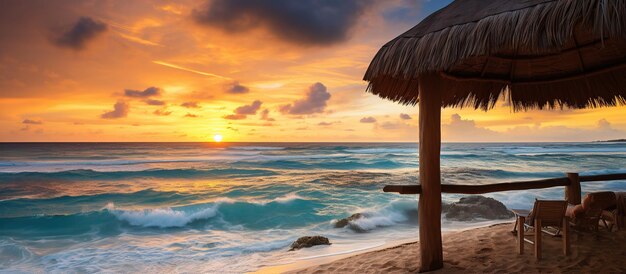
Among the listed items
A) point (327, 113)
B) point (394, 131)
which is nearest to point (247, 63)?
point (394, 131)

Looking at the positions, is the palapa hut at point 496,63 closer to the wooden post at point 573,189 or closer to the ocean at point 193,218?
the wooden post at point 573,189

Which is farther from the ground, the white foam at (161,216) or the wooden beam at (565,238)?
the wooden beam at (565,238)

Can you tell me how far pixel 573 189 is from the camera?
15.3ft

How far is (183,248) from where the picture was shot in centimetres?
709

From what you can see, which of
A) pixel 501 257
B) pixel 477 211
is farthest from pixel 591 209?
pixel 477 211

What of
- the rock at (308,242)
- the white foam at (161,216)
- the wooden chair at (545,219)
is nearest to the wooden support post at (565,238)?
the wooden chair at (545,219)

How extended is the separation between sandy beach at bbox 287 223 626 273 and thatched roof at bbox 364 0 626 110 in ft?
5.93

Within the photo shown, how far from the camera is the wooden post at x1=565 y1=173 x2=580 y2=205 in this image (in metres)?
4.62

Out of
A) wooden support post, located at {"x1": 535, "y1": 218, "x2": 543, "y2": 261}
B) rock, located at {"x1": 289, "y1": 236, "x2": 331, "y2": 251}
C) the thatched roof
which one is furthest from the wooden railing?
rock, located at {"x1": 289, "y1": 236, "x2": 331, "y2": 251}

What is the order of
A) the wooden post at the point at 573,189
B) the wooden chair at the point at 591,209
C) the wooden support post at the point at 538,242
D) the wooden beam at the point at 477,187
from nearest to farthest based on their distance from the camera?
the wooden beam at the point at 477,187, the wooden support post at the point at 538,242, the wooden chair at the point at 591,209, the wooden post at the point at 573,189

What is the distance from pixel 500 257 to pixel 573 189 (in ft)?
5.47

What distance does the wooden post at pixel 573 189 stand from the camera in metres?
4.62

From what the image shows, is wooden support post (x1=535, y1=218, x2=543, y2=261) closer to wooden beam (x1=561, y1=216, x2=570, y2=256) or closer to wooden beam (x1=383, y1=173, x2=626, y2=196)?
wooden beam (x1=561, y1=216, x2=570, y2=256)

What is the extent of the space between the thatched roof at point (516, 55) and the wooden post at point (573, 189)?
1080 millimetres
